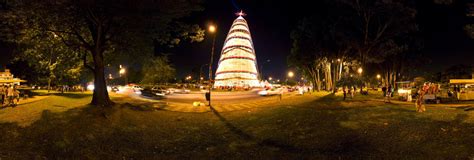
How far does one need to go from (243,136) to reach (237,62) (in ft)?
268

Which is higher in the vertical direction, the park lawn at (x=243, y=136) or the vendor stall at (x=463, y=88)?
the vendor stall at (x=463, y=88)

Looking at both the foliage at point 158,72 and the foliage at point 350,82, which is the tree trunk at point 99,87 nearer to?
the foliage at point 350,82

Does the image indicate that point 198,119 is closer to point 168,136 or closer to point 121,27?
point 168,136

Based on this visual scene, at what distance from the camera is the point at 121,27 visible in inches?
804

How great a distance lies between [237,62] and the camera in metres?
95.4

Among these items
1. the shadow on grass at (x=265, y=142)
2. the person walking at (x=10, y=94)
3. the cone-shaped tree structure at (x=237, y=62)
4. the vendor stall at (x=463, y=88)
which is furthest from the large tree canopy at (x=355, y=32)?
the cone-shaped tree structure at (x=237, y=62)

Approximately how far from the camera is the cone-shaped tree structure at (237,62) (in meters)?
93.8

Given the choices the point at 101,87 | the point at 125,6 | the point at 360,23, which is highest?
the point at 360,23

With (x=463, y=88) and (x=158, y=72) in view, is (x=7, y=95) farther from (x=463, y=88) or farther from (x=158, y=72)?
(x=158, y=72)

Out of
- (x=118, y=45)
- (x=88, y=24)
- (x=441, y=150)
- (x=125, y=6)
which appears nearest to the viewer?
(x=441, y=150)

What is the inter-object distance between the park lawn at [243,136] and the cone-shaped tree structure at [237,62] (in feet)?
247

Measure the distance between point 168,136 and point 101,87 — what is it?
968 centimetres

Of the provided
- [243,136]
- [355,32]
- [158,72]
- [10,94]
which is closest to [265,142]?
[243,136]

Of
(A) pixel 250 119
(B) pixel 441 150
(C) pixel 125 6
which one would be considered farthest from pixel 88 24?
(B) pixel 441 150
